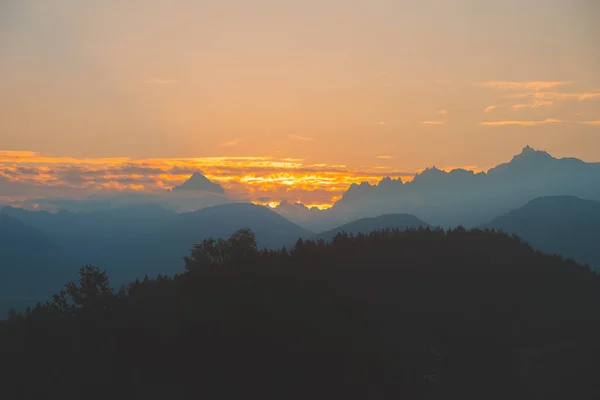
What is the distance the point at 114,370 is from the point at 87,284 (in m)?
35.1

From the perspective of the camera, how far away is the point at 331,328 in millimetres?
121938

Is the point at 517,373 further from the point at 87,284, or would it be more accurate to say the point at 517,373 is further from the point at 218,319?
the point at 87,284

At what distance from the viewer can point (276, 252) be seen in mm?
157375

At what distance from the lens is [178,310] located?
131875 mm

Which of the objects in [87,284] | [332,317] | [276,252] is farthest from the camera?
[276,252]

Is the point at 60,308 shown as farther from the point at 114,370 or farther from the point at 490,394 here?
the point at 490,394

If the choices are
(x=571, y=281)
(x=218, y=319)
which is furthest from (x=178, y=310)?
(x=571, y=281)

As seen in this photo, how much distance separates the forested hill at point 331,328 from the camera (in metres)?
109

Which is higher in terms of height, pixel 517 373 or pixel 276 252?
pixel 276 252

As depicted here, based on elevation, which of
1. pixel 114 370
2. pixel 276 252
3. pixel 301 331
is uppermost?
pixel 276 252

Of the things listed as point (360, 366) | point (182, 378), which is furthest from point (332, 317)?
point (182, 378)

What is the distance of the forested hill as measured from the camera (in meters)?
109

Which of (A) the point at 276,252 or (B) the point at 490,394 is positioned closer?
(B) the point at 490,394

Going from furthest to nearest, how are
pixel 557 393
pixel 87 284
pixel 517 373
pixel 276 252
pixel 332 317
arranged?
pixel 276 252, pixel 87 284, pixel 332 317, pixel 517 373, pixel 557 393
